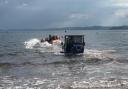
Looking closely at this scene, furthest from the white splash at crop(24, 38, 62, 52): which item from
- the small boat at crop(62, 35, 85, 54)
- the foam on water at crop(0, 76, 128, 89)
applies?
the foam on water at crop(0, 76, 128, 89)

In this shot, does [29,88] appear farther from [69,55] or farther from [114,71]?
[69,55]

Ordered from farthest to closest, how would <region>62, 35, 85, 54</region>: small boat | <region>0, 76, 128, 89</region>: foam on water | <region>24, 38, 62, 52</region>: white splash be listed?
<region>24, 38, 62, 52</region>: white splash
<region>62, 35, 85, 54</region>: small boat
<region>0, 76, 128, 89</region>: foam on water

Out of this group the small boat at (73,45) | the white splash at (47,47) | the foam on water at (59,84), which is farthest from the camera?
the white splash at (47,47)

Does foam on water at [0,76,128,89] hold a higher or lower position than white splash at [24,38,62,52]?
higher

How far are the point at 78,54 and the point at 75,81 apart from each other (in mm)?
22704

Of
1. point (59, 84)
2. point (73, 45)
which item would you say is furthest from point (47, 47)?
point (59, 84)

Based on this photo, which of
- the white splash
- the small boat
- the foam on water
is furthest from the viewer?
the white splash

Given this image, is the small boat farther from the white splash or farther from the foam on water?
the foam on water

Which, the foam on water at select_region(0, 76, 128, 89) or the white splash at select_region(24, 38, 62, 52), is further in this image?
the white splash at select_region(24, 38, 62, 52)

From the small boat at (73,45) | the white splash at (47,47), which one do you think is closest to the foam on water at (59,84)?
the small boat at (73,45)

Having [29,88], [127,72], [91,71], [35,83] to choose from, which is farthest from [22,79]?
[127,72]

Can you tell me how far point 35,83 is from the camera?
22.2m

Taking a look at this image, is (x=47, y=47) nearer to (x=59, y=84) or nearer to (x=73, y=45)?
(x=73, y=45)

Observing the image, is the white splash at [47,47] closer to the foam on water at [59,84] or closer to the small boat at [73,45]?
the small boat at [73,45]
